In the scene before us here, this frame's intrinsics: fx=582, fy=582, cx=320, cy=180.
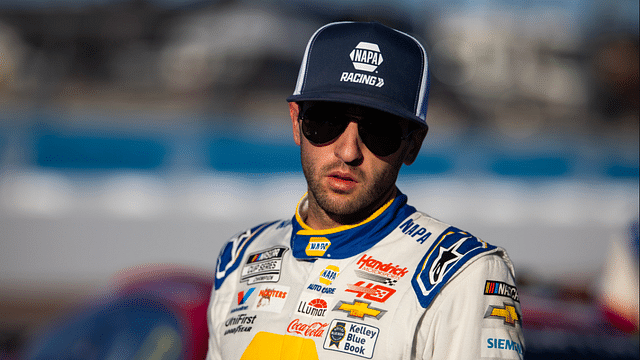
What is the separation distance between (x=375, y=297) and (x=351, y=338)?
0.39 ft

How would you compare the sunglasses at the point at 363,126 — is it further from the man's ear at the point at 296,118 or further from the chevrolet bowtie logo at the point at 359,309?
the chevrolet bowtie logo at the point at 359,309

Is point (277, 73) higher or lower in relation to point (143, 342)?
higher

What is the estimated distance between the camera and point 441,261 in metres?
1.44

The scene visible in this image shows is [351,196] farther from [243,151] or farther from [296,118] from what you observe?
[243,151]

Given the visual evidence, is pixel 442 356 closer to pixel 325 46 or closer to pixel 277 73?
pixel 325 46

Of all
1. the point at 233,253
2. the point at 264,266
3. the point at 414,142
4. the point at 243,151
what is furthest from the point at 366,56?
A: the point at 243,151

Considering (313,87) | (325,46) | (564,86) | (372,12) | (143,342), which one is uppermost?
(372,12)

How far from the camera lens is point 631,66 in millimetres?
24562

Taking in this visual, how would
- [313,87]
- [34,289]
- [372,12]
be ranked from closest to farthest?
1. [313,87]
2. [34,289]
3. [372,12]

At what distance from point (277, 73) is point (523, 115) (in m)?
9.31

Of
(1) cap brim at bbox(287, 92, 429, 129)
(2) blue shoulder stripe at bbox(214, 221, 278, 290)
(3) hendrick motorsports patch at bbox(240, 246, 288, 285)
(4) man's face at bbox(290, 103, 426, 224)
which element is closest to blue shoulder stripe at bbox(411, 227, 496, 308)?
(4) man's face at bbox(290, 103, 426, 224)

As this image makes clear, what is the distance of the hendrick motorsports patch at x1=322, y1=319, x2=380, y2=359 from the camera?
140 cm

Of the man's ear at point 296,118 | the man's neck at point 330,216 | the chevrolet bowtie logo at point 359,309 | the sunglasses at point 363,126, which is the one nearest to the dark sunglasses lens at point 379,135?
the sunglasses at point 363,126

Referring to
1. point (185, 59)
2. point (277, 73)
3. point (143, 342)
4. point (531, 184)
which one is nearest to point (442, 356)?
point (143, 342)
